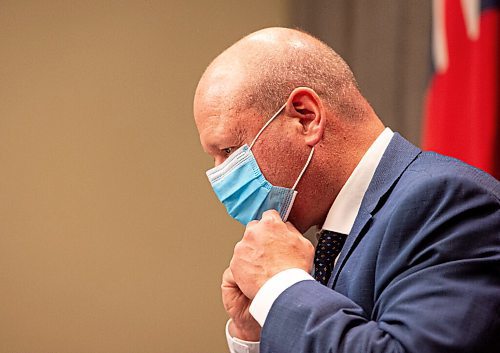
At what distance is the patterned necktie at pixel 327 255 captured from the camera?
60.1 inches

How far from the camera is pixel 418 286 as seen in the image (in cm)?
119

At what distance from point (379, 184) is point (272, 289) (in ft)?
0.92

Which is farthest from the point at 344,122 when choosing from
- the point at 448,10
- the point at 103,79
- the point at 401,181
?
the point at 103,79

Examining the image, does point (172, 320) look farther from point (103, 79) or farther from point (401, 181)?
point (401, 181)

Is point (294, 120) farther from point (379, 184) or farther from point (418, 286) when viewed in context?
point (418, 286)

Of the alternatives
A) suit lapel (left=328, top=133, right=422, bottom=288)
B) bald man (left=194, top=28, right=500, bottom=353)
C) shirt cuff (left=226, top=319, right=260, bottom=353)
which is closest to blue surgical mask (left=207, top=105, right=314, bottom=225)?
bald man (left=194, top=28, right=500, bottom=353)

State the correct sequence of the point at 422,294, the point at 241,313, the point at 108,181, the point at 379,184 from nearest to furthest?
the point at 422,294 < the point at 379,184 < the point at 241,313 < the point at 108,181

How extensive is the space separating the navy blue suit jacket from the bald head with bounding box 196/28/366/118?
255 mm

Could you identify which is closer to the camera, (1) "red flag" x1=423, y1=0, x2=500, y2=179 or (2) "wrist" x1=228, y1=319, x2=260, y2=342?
(2) "wrist" x1=228, y1=319, x2=260, y2=342

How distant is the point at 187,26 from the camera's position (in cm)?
362

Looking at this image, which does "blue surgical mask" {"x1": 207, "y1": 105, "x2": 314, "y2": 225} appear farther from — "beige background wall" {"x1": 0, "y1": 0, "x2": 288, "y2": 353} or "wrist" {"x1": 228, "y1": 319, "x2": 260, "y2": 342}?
"beige background wall" {"x1": 0, "y1": 0, "x2": 288, "y2": 353}

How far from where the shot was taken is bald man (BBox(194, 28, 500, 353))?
1.18 meters

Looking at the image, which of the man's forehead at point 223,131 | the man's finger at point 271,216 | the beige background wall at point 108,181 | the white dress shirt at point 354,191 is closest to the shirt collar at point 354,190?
the white dress shirt at point 354,191

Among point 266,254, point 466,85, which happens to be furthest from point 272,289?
point 466,85
